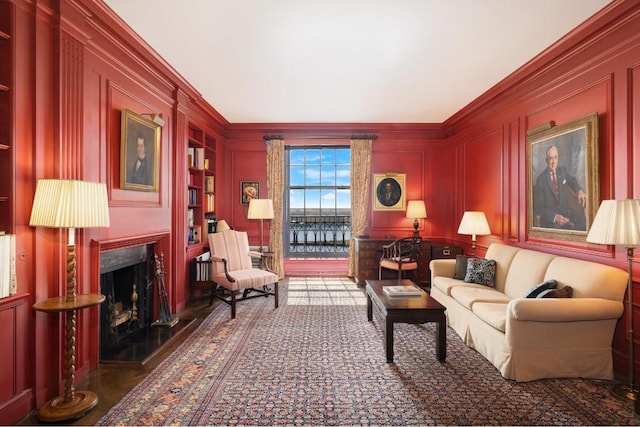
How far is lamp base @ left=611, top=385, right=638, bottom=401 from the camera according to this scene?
2.12m

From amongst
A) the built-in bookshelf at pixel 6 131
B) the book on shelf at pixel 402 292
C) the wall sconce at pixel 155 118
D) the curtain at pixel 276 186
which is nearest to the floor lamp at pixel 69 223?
the built-in bookshelf at pixel 6 131

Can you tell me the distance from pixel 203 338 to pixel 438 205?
4459 millimetres

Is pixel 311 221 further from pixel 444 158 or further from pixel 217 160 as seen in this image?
pixel 444 158

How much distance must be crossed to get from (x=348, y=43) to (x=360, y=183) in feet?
10.1


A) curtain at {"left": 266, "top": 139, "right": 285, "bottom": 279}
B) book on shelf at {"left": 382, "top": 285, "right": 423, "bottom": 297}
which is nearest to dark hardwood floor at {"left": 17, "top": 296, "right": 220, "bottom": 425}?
book on shelf at {"left": 382, "top": 285, "right": 423, "bottom": 297}

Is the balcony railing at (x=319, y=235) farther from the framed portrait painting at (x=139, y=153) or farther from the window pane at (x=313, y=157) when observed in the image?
the framed portrait painting at (x=139, y=153)

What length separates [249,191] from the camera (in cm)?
584

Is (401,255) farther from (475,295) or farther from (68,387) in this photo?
(68,387)

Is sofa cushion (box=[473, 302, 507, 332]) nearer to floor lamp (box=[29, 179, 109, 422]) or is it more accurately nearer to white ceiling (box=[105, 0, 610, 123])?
white ceiling (box=[105, 0, 610, 123])

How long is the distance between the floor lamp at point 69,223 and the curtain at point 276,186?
3.68 metres

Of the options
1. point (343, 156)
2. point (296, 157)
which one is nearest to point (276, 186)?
point (296, 157)

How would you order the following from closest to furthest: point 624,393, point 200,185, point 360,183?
point 624,393 → point 200,185 → point 360,183

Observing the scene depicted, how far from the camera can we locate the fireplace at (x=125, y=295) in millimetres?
2814

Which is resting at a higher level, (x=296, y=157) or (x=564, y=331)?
(x=296, y=157)
